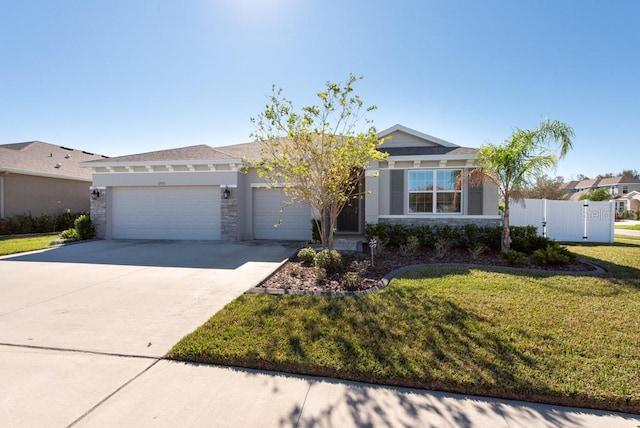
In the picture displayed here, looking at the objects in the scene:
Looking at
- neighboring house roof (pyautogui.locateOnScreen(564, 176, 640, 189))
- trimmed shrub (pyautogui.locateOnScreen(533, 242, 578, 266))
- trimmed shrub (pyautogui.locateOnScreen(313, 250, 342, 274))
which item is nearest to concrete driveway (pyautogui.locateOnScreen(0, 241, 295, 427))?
trimmed shrub (pyautogui.locateOnScreen(313, 250, 342, 274))

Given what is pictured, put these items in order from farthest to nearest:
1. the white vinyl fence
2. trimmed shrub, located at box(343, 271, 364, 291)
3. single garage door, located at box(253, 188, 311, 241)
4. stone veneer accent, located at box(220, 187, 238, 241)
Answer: the white vinyl fence < single garage door, located at box(253, 188, 311, 241) < stone veneer accent, located at box(220, 187, 238, 241) < trimmed shrub, located at box(343, 271, 364, 291)

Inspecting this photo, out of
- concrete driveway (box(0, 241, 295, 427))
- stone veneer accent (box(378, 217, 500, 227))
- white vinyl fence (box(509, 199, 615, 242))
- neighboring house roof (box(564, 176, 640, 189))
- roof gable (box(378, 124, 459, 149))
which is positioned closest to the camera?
concrete driveway (box(0, 241, 295, 427))

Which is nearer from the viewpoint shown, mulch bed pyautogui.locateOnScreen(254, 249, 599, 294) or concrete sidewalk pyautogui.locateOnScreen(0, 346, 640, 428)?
concrete sidewalk pyautogui.locateOnScreen(0, 346, 640, 428)

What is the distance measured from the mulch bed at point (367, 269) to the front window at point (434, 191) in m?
2.17

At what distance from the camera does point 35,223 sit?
15.1m

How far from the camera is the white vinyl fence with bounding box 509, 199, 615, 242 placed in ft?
41.2

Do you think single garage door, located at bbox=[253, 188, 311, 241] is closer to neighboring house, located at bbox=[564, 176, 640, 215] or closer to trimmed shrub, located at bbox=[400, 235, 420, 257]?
trimmed shrub, located at bbox=[400, 235, 420, 257]

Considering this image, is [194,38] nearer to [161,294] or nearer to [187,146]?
[187,146]

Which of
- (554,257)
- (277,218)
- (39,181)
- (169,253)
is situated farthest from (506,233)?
(39,181)

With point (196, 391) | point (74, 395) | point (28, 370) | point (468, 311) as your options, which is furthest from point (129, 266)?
point (468, 311)

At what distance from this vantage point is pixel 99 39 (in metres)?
9.09

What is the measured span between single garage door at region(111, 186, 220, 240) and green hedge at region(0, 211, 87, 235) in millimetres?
6021

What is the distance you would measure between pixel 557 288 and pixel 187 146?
581 inches

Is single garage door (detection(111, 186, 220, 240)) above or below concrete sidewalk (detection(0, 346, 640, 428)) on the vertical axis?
above
